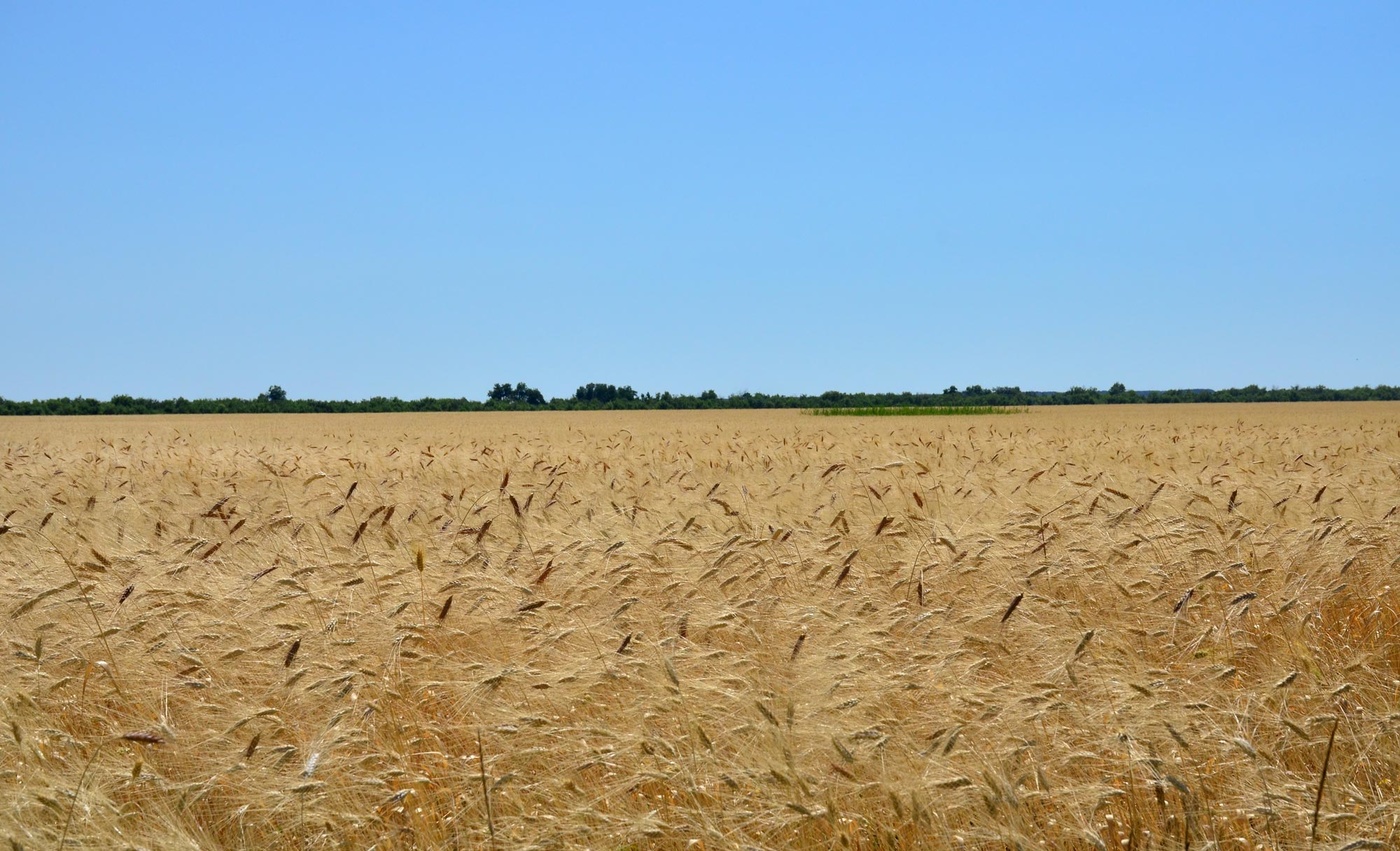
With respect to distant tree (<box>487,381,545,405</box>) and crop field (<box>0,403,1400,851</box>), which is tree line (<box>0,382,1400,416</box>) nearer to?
distant tree (<box>487,381,545,405</box>)

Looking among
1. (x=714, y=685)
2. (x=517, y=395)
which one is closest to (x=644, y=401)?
(x=517, y=395)

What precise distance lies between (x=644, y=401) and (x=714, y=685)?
7018 cm

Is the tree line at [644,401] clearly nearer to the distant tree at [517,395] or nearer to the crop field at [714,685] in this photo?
the distant tree at [517,395]

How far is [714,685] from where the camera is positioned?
341 cm

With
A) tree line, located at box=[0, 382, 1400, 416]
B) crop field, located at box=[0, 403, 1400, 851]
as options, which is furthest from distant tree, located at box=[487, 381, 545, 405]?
crop field, located at box=[0, 403, 1400, 851]

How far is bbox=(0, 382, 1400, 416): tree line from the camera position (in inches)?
2611

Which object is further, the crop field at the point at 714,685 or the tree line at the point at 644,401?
the tree line at the point at 644,401

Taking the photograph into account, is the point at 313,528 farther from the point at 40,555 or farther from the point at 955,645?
the point at 955,645

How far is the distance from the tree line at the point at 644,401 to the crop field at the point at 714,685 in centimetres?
6008

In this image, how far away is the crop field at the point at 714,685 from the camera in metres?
2.91

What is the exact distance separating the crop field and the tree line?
60076mm

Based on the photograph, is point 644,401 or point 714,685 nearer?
point 714,685

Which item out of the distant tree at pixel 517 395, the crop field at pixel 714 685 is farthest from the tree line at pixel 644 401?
the crop field at pixel 714 685

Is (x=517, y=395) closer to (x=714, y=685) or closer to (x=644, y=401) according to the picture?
(x=644, y=401)
